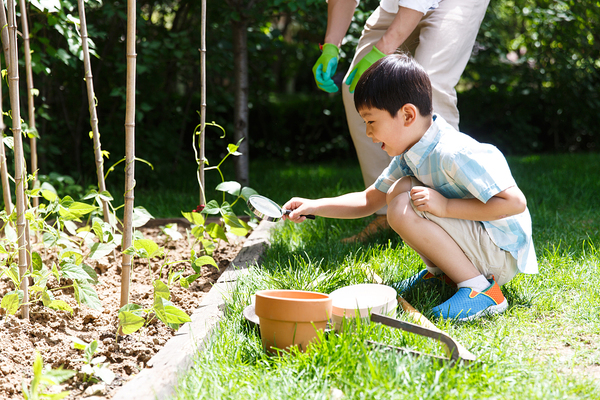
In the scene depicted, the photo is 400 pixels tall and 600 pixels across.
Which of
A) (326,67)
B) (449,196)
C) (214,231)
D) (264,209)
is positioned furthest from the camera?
(326,67)

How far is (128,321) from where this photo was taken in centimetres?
121

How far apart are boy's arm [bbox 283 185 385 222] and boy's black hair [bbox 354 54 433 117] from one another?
352 millimetres

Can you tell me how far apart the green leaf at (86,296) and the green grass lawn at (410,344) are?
1.00ft

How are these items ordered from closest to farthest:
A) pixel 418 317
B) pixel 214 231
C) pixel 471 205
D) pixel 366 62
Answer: pixel 418 317
pixel 471 205
pixel 214 231
pixel 366 62

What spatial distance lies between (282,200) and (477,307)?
1.71 meters

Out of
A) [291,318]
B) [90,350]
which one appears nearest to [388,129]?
[291,318]

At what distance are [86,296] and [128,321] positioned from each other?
0.50 ft

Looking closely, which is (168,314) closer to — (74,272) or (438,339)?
(74,272)

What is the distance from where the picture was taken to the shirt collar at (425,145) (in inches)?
58.5

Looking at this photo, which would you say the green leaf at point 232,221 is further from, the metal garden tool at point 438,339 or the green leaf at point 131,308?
the metal garden tool at point 438,339

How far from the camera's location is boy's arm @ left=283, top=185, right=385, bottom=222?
1.67 metres

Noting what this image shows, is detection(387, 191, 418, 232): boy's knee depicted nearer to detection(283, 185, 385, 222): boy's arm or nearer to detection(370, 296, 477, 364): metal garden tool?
detection(283, 185, 385, 222): boy's arm

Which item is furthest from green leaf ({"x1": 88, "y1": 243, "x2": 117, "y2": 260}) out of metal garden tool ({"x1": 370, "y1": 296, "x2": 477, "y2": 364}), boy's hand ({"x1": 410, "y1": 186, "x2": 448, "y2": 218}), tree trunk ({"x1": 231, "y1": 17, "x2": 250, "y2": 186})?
tree trunk ({"x1": 231, "y1": 17, "x2": 250, "y2": 186})

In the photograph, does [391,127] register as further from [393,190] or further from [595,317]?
[595,317]
